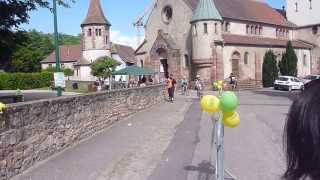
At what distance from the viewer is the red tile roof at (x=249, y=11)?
67000mm

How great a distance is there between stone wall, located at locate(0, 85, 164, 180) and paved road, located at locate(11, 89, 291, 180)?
11.5 inches

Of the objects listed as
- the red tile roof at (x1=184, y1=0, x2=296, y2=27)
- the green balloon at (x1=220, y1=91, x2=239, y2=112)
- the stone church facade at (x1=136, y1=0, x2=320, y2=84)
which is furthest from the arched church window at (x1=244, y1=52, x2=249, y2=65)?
the green balloon at (x1=220, y1=91, x2=239, y2=112)

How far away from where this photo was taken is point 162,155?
13.0 meters

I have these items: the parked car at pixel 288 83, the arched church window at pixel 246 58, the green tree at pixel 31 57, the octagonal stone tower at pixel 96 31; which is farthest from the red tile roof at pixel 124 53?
the parked car at pixel 288 83

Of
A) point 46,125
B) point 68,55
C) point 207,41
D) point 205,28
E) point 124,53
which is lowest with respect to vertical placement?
point 46,125

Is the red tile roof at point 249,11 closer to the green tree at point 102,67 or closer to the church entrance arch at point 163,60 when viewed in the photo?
the church entrance arch at point 163,60

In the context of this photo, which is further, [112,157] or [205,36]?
[205,36]

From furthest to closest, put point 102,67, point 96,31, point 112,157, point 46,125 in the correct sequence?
point 96,31 < point 102,67 < point 112,157 < point 46,125

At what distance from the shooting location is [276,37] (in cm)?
7681

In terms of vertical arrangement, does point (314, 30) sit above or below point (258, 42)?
above

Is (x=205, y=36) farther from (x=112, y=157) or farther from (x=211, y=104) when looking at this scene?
(x=211, y=104)

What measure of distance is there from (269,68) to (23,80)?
3425 centimetres

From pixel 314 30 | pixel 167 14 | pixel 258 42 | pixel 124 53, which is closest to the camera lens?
pixel 167 14

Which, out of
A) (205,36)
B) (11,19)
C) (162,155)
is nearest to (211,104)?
(162,155)
